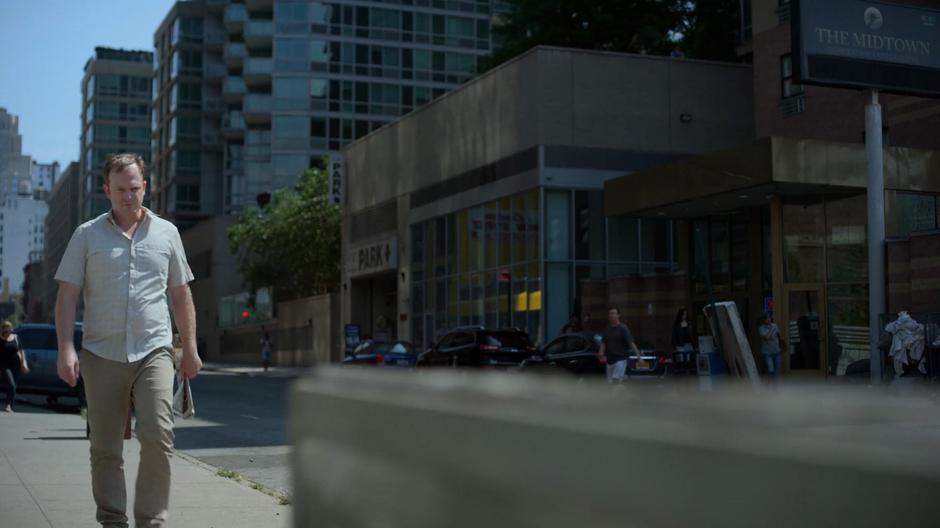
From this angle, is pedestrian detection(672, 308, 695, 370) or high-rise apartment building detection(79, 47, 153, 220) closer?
pedestrian detection(672, 308, 695, 370)

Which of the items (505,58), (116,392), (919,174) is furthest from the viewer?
(505,58)

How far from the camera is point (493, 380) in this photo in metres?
2.85

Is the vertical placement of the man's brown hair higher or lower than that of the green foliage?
lower

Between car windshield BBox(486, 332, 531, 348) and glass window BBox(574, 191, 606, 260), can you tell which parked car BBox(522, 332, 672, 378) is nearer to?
car windshield BBox(486, 332, 531, 348)

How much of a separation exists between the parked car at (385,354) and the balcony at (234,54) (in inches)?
1984

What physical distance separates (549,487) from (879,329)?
21.0m

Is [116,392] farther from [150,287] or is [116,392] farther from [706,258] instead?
[706,258]

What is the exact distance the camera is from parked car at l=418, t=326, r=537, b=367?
27.4 m

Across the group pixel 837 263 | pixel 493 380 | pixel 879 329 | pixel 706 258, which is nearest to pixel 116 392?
pixel 493 380

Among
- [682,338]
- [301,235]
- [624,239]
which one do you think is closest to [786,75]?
[624,239]

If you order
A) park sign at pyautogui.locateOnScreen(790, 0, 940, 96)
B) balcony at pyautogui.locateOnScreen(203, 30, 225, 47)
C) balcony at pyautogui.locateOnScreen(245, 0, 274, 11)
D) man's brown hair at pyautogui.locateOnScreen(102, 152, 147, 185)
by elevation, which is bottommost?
man's brown hair at pyautogui.locateOnScreen(102, 152, 147, 185)

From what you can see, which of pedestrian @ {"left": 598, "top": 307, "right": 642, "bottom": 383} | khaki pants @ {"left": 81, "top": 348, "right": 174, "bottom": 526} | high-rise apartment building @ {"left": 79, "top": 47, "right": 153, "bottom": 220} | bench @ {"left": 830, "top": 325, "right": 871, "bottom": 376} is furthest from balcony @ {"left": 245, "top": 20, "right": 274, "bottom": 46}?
khaki pants @ {"left": 81, "top": 348, "right": 174, "bottom": 526}

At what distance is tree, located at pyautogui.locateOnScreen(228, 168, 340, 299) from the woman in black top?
35.7 metres

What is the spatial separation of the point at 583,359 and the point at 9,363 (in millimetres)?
10719
